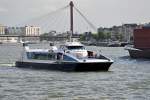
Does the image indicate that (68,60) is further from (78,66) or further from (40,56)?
(40,56)

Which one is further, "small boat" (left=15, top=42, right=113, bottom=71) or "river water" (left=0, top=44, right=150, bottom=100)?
"small boat" (left=15, top=42, right=113, bottom=71)

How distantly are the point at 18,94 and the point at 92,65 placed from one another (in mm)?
20077

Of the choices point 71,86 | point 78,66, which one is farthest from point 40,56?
point 71,86

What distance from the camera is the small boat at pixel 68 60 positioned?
184ft

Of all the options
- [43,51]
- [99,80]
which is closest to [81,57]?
[43,51]

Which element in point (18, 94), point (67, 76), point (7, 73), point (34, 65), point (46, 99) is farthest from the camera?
point (34, 65)

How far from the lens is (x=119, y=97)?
116 feet

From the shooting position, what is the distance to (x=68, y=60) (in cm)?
5700

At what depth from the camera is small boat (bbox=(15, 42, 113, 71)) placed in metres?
56.2

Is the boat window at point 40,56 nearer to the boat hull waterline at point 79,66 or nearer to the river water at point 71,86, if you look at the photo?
the boat hull waterline at point 79,66

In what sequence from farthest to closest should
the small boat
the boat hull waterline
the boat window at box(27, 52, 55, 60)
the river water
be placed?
the boat window at box(27, 52, 55, 60) < the small boat < the boat hull waterline < the river water

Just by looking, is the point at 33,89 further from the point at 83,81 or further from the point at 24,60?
the point at 24,60

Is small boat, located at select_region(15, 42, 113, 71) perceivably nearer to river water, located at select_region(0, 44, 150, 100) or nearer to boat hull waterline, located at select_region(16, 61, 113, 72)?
boat hull waterline, located at select_region(16, 61, 113, 72)

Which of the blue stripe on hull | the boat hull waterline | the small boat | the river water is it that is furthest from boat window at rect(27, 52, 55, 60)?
the river water
